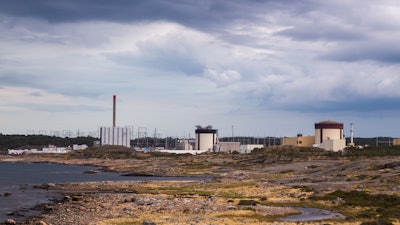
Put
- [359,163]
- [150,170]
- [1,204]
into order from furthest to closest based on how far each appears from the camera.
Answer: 1. [150,170]
2. [359,163]
3. [1,204]

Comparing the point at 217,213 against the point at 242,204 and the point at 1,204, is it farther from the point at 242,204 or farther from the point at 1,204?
the point at 1,204

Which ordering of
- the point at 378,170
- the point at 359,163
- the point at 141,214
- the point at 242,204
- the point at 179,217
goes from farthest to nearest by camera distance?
the point at 359,163, the point at 378,170, the point at 242,204, the point at 141,214, the point at 179,217

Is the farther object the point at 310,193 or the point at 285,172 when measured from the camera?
the point at 285,172

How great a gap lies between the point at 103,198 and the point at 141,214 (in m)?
22.9

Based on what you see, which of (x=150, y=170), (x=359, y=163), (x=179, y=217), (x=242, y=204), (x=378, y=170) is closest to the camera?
(x=179, y=217)

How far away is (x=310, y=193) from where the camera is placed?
77312mm

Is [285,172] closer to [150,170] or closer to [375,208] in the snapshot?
[150,170]

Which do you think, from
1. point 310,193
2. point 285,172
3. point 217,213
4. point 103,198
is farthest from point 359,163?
point 217,213

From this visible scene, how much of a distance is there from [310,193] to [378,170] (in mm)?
41349

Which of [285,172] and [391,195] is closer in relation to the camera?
[391,195]

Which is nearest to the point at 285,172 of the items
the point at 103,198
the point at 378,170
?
the point at 378,170

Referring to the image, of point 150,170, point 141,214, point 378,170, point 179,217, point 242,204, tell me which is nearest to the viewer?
point 179,217

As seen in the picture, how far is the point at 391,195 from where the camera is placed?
67.4 meters

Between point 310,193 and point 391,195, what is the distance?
41.8 feet
